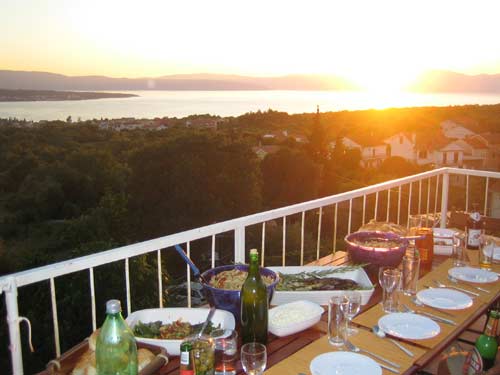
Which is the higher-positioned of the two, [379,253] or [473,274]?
[379,253]

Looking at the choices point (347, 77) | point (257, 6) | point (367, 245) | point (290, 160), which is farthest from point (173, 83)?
point (367, 245)

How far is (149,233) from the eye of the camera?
22641 mm

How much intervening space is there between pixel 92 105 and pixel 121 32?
810cm

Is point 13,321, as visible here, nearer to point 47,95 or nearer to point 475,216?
point 475,216

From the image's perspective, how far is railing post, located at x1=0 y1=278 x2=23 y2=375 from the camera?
4.81 feet

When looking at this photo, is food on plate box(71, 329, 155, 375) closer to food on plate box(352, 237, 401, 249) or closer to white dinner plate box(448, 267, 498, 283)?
food on plate box(352, 237, 401, 249)

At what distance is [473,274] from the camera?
2094 mm

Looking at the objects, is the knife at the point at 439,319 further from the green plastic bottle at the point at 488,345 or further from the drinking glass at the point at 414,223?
the drinking glass at the point at 414,223

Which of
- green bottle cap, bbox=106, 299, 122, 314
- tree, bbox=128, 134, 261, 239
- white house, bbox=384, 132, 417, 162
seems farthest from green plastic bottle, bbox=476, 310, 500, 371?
white house, bbox=384, 132, 417, 162

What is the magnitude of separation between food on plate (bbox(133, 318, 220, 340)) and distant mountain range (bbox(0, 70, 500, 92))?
722 inches

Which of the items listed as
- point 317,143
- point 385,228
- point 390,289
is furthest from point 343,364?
point 317,143

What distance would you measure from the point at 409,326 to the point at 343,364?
36cm

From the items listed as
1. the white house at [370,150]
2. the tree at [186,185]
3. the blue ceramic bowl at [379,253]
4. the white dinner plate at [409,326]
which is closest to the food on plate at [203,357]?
the white dinner plate at [409,326]

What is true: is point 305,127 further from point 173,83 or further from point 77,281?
point 77,281
